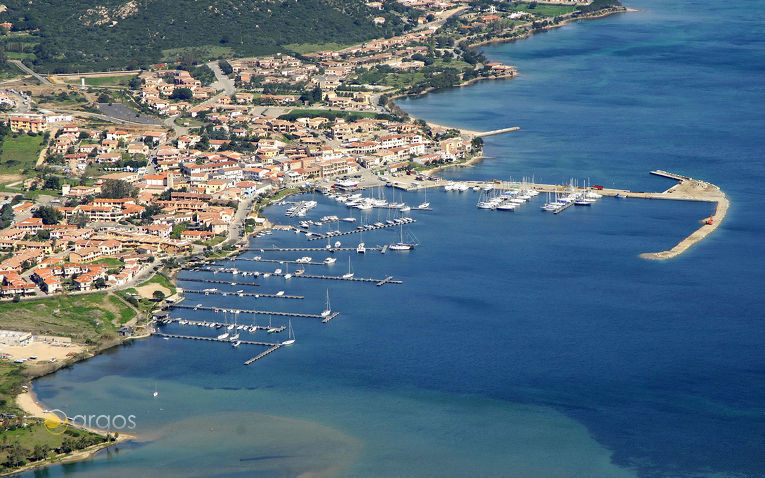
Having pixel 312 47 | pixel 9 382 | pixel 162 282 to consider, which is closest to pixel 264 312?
pixel 162 282

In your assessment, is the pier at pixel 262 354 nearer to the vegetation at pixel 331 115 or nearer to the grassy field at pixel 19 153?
the grassy field at pixel 19 153

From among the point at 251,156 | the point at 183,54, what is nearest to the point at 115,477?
the point at 251,156

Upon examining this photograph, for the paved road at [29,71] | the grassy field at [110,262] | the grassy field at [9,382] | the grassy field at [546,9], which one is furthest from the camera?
the grassy field at [546,9]

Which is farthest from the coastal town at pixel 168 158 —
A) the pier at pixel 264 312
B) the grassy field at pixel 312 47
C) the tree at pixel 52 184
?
the pier at pixel 264 312

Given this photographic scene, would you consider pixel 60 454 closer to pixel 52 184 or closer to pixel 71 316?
pixel 71 316

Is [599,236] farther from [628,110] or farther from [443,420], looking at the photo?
[628,110]

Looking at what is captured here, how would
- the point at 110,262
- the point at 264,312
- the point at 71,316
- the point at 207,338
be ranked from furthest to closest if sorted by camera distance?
1. the point at 110,262
2. the point at 264,312
3. the point at 71,316
4. the point at 207,338

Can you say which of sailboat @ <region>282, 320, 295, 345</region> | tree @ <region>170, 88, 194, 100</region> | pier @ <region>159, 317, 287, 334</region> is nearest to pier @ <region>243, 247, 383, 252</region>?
pier @ <region>159, 317, 287, 334</region>
